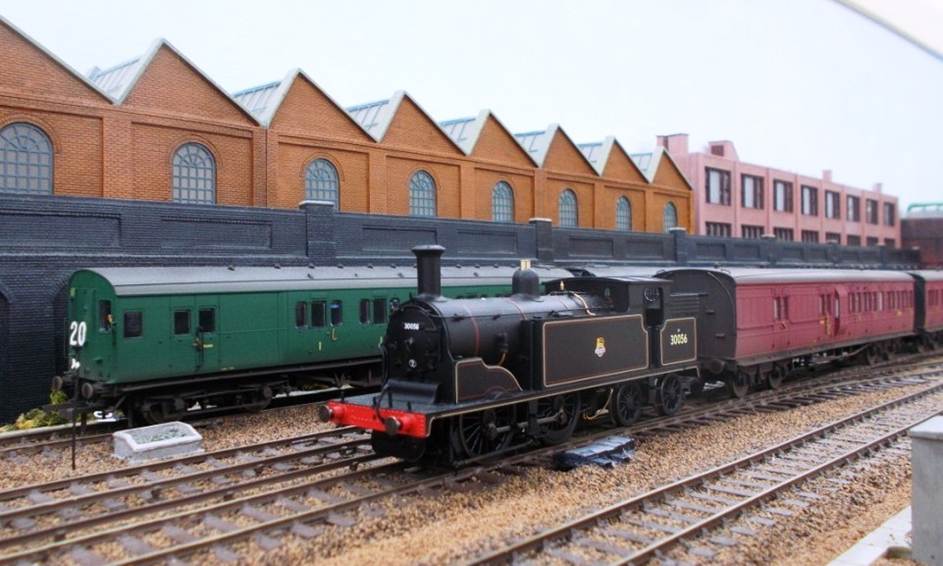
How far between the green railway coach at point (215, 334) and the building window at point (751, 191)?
32628mm

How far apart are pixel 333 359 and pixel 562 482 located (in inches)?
291

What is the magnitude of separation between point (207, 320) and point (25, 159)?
716cm

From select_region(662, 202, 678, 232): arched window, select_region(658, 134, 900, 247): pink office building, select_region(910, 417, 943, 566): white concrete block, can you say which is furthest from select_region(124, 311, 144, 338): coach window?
select_region(658, 134, 900, 247): pink office building

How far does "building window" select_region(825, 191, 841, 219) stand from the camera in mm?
50969

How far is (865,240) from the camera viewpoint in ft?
180

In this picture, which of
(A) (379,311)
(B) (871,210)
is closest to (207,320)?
(A) (379,311)

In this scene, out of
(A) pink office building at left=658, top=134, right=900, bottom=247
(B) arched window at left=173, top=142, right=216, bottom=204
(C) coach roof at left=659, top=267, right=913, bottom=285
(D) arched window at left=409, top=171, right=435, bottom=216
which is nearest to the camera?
(C) coach roof at left=659, top=267, right=913, bottom=285

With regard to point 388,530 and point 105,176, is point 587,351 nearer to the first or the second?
point 388,530

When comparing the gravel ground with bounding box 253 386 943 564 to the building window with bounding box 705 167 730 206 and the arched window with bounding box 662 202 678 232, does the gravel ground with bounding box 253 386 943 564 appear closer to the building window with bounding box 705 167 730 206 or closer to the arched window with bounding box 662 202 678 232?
the arched window with bounding box 662 202 678 232

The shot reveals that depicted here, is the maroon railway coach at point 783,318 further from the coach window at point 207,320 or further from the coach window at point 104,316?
the coach window at point 104,316

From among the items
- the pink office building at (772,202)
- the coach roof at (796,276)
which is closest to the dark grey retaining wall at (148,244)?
the coach roof at (796,276)

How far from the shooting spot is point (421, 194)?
2516cm

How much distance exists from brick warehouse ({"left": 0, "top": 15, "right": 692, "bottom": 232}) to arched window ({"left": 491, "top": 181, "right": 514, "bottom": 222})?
0.06 meters

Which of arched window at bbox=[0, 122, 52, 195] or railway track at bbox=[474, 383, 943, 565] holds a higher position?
arched window at bbox=[0, 122, 52, 195]
